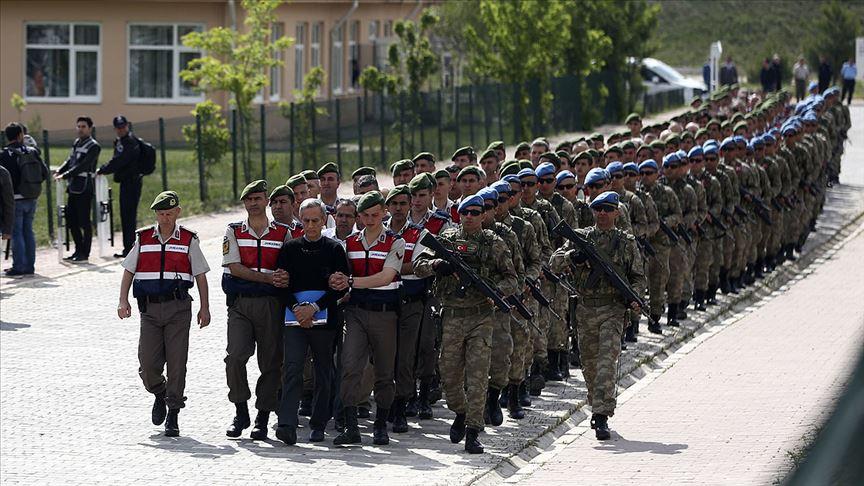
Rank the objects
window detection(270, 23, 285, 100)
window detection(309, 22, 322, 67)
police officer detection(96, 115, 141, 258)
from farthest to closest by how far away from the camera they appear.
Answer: window detection(309, 22, 322, 67), window detection(270, 23, 285, 100), police officer detection(96, 115, 141, 258)

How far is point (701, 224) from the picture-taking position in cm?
1678

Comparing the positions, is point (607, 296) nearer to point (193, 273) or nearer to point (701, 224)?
point (193, 273)

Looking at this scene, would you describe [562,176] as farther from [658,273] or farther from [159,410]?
[159,410]

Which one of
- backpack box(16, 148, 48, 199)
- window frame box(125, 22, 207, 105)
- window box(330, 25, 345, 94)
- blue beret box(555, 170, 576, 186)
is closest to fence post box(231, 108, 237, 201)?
backpack box(16, 148, 48, 199)

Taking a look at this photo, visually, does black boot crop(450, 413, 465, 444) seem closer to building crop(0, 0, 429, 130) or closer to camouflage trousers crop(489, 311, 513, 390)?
camouflage trousers crop(489, 311, 513, 390)

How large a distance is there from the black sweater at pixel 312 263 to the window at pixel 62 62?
30.4 meters

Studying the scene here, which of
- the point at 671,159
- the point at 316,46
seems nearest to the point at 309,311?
the point at 671,159

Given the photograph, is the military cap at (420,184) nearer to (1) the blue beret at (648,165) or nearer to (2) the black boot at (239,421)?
(2) the black boot at (239,421)

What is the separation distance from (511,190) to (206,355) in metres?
Answer: 4.08

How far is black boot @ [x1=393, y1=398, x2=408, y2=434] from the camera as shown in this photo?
10.4 metres

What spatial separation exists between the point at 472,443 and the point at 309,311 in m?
1.34

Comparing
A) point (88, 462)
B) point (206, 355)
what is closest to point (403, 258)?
point (88, 462)

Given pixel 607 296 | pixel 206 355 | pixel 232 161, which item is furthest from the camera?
pixel 232 161

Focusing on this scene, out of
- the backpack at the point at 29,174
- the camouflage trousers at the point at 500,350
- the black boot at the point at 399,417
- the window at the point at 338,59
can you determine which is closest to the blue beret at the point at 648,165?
the camouflage trousers at the point at 500,350
